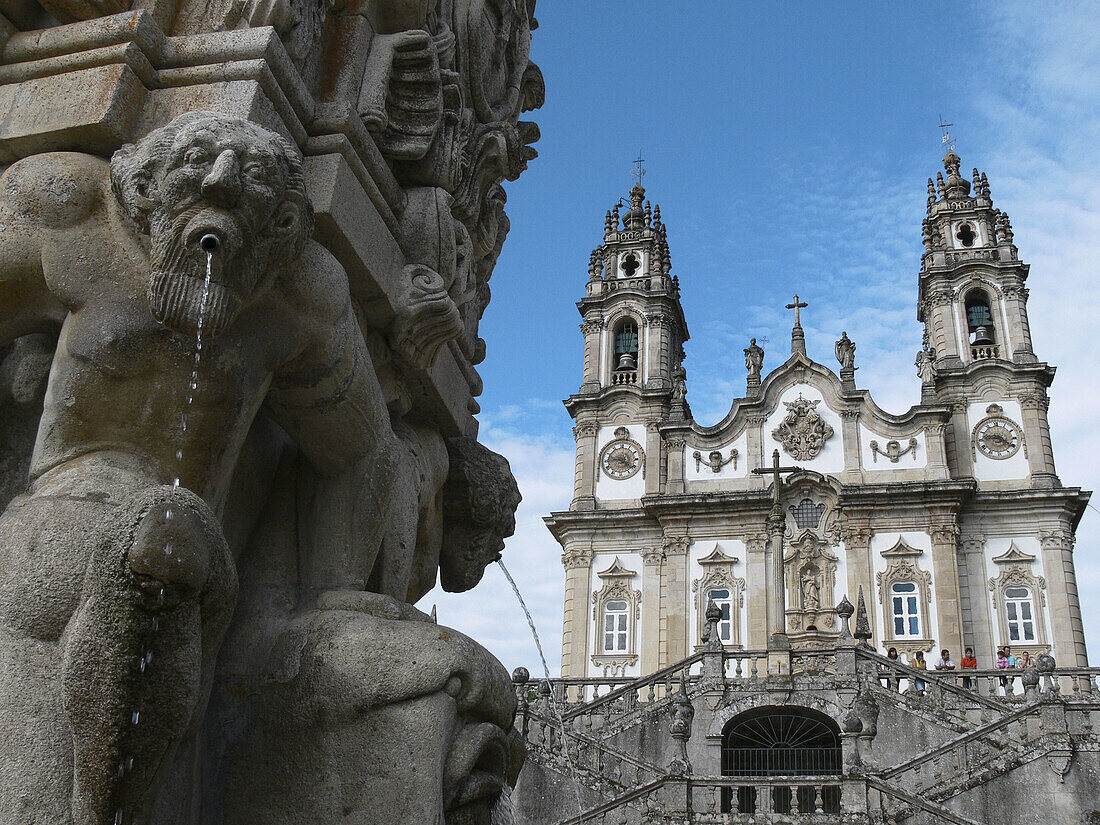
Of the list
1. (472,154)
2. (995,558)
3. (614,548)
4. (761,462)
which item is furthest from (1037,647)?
(472,154)

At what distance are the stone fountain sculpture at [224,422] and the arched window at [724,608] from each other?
2709 centimetres

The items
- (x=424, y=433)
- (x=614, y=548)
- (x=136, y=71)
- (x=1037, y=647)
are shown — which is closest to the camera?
(x=136, y=71)

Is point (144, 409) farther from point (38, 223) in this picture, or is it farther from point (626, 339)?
point (626, 339)

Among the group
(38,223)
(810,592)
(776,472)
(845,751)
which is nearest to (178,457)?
(38,223)

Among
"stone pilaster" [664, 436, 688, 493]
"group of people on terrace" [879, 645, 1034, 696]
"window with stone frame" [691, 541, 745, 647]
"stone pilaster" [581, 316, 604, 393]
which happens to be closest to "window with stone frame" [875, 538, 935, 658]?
"group of people on terrace" [879, 645, 1034, 696]

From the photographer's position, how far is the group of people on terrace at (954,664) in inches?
792

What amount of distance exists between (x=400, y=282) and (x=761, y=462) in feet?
97.1

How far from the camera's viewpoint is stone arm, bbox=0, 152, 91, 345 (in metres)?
2.06

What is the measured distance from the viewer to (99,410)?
6.63ft

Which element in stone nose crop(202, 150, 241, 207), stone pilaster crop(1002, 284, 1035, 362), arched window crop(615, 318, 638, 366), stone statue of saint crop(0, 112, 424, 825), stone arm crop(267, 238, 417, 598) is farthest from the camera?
arched window crop(615, 318, 638, 366)

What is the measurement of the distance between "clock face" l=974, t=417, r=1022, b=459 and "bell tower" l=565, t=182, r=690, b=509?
28.4 feet

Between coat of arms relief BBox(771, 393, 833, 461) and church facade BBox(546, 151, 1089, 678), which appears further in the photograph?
coat of arms relief BBox(771, 393, 833, 461)

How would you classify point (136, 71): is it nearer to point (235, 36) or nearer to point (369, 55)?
point (235, 36)

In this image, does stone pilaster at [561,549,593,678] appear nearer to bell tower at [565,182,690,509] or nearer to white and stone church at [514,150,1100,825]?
white and stone church at [514,150,1100,825]
